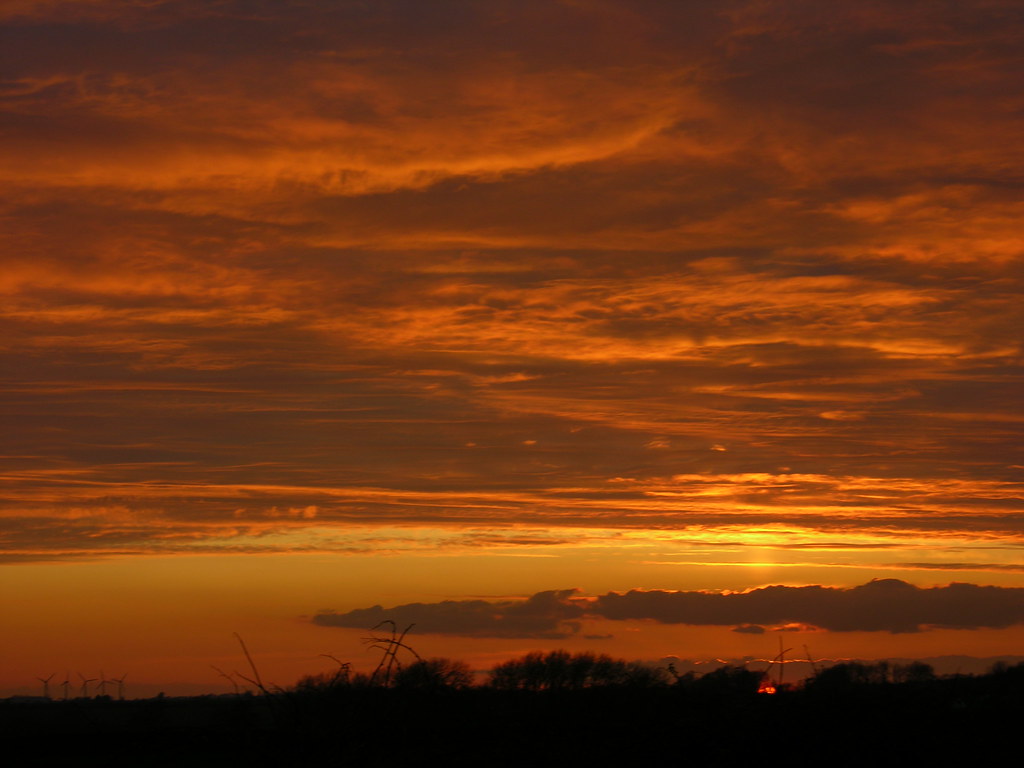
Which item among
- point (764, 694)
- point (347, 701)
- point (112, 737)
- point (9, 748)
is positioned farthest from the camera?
point (9, 748)

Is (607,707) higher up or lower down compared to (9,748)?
higher up

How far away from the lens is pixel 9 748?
2197cm

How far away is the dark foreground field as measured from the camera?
11.8 meters

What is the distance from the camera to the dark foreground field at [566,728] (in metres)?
11.8

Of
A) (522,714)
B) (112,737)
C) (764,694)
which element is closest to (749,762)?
(764,694)

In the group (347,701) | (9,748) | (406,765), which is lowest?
(9,748)

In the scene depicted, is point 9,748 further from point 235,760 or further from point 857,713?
point 857,713

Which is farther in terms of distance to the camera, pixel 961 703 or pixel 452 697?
pixel 961 703

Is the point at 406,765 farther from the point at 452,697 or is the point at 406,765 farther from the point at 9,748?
the point at 9,748

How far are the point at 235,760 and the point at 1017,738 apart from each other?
10882 mm

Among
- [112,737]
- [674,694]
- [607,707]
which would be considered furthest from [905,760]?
[112,737]

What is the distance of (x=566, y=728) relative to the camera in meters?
13.4

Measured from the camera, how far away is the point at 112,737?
43.0ft

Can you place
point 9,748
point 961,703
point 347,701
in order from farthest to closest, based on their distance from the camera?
1. point 9,748
2. point 961,703
3. point 347,701
